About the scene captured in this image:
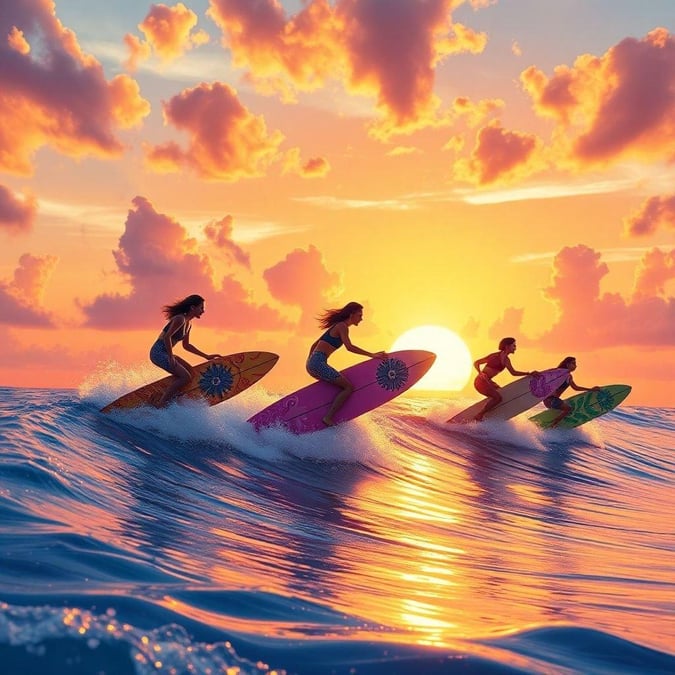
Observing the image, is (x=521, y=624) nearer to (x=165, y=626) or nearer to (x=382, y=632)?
(x=382, y=632)

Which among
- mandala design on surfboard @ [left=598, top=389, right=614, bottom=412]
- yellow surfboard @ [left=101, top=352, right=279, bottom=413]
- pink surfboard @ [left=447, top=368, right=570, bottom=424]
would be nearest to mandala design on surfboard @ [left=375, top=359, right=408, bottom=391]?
yellow surfboard @ [left=101, top=352, right=279, bottom=413]

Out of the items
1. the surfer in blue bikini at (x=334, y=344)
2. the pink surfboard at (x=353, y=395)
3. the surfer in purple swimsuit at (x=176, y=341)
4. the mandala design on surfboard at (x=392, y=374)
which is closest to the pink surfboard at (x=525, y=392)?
the pink surfboard at (x=353, y=395)

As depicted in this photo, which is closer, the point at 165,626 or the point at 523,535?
the point at 165,626

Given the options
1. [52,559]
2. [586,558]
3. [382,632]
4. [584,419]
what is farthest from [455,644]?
[584,419]

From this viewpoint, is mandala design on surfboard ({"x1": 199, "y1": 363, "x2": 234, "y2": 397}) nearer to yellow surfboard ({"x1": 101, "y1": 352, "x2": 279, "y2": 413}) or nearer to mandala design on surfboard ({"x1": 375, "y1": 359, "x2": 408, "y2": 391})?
yellow surfboard ({"x1": 101, "y1": 352, "x2": 279, "y2": 413})

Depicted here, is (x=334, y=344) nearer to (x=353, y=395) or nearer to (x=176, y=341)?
(x=353, y=395)

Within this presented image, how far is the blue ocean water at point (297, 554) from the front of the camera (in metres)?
2.99

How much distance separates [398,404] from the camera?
1903cm

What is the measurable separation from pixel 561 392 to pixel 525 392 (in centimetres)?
118

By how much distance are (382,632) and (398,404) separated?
15.8 meters

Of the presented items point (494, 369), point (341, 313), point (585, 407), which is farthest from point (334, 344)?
point (585, 407)

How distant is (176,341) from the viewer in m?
10.4

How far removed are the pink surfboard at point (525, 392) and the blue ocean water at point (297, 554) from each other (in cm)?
221

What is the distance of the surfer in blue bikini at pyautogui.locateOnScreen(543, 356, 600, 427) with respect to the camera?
15.9m
